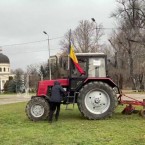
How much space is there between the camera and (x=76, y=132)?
498 inches

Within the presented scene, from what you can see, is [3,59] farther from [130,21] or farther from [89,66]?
[89,66]

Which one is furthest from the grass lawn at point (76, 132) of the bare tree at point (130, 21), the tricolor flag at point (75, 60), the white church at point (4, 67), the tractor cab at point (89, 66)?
the white church at point (4, 67)

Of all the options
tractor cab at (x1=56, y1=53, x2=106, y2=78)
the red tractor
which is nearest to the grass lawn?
the red tractor

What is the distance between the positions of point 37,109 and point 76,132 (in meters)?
4.05

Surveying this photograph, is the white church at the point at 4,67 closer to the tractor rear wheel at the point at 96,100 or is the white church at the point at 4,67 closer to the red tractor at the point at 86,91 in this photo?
the red tractor at the point at 86,91

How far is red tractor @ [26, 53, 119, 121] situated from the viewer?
1630 centimetres

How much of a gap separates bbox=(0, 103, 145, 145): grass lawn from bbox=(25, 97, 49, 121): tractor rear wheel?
1.02 ft

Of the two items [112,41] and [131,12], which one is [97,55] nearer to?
[131,12]

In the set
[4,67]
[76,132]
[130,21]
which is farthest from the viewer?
[4,67]

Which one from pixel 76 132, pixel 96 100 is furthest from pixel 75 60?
pixel 76 132

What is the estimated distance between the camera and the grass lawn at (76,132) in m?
11.0

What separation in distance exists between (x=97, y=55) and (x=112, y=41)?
56484 millimetres

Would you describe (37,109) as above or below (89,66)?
below

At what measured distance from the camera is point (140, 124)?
47.0 feet
